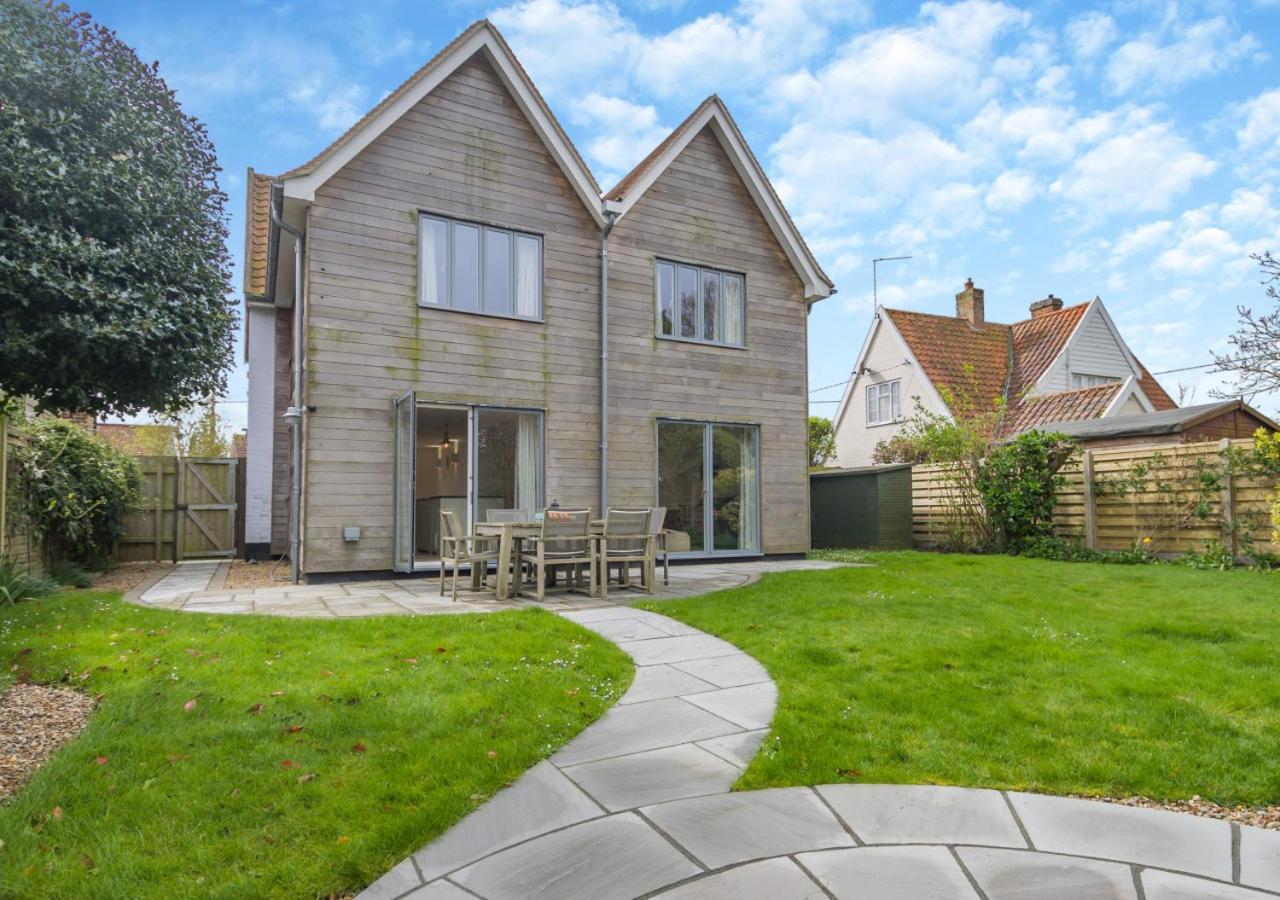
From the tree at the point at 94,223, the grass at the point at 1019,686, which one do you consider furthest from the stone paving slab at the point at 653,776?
the tree at the point at 94,223

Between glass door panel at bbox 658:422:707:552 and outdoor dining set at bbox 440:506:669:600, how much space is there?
2414 mm

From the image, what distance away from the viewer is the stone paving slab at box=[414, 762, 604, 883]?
253cm

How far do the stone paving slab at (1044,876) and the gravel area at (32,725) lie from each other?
351 centimetres

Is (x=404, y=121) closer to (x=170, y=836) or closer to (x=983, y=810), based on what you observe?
(x=170, y=836)

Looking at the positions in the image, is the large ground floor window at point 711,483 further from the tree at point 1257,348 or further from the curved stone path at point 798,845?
the curved stone path at point 798,845

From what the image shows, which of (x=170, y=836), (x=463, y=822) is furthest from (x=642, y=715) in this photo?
(x=170, y=836)

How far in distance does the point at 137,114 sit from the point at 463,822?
12.7ft

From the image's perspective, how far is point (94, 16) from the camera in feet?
13.4

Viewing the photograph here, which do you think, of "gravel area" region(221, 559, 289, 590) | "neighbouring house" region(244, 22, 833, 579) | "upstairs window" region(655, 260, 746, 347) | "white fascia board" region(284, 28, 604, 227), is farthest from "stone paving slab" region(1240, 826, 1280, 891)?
"white fascia board" region(284, 28, 604, 227)

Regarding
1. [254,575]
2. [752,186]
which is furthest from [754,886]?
[752,186]

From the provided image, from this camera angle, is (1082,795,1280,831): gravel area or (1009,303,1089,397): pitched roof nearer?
(1082,795,1280,831): gravel area

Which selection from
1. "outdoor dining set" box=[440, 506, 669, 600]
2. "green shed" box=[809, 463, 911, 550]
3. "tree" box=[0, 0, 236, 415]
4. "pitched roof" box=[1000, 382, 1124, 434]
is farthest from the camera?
"pitched roof" box=[1000, 382, 1124, 434]

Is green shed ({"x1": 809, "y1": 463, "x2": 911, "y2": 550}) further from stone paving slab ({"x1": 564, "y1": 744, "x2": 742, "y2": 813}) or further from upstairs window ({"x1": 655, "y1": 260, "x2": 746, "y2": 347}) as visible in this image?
stone paving slab ({"x1": 564, "y1": 744, "x2": 742, "y2": 813})

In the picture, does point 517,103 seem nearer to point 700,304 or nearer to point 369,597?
point 700,304
